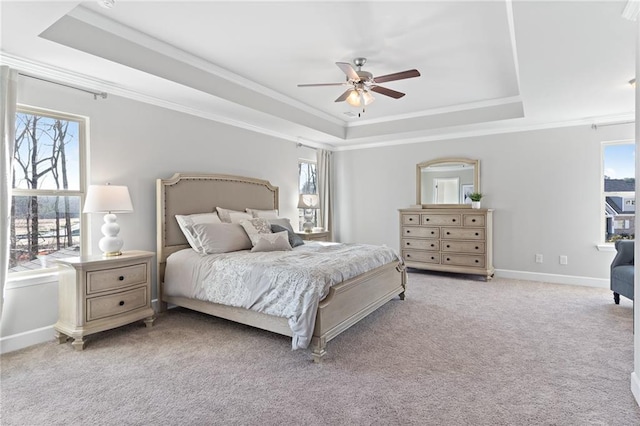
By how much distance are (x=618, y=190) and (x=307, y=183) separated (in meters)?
4.80

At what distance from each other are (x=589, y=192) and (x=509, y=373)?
3.88 meters

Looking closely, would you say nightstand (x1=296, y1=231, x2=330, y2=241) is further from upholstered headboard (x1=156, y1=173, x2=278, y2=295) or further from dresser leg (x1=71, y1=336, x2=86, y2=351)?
dresser leg (x1=71, y1=336, x2=86, y2=351)

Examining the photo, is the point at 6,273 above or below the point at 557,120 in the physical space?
below

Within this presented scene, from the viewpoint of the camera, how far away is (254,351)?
2805 millimetres

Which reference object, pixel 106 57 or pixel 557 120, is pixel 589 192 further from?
pixel 106 57

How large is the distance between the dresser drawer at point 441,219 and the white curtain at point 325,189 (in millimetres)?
1875

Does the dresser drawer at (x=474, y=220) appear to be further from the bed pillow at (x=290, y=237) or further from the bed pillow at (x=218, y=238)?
the bed pillow at (x=218, y=238)

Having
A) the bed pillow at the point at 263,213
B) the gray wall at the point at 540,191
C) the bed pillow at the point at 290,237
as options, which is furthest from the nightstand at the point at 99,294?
the gray wall at the point at 540,191

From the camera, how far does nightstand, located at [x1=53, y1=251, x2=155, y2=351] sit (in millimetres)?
2857

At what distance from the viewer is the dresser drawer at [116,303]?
2922 mm

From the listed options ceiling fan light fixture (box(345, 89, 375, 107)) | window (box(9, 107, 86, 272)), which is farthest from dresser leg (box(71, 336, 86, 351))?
ceiling fan light fixture (box(345, 89, 375, 107))

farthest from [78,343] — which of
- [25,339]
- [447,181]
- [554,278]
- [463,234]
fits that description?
[554,278]

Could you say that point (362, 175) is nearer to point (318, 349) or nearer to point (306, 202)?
point (306, 202)

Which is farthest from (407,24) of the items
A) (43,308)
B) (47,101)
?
(43,308)
